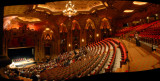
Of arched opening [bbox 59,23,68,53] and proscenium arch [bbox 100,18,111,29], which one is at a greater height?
proscenium arch [bbox 100,18,111,29]

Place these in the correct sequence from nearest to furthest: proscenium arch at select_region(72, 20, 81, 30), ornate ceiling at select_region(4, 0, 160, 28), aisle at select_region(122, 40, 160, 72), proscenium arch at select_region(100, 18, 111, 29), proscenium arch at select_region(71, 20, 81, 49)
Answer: aisle at select_region(122, 40, 160, 72) < ornate ceiling at select_region(4, 0, 160, 28) < proscenium arch at select_region(71, 20, 81, 49) < proscenium arch at select_region(72, 20, 81, 30) < proscenium arch at select_region(100, 18, 111, 29)

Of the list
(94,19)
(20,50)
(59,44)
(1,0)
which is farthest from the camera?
(94,19)

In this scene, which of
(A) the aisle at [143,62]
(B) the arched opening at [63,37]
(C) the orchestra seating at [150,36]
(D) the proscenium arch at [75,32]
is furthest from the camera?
(D) the proscenium arch at [75,32]

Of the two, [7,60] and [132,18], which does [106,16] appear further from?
[7,60]

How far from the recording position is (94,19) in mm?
8109

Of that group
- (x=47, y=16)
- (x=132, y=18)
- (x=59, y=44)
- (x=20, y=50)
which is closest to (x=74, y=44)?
(x=59, y=44)

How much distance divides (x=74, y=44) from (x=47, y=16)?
3.26 metres

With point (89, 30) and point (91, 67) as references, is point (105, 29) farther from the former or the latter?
point (91, 67)

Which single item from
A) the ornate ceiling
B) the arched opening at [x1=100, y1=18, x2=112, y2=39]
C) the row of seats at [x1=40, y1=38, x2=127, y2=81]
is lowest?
the row of seats at [x1=40, y1=38, x2=127, y2=81]

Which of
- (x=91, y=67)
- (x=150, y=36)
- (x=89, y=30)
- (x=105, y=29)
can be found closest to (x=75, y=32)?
(x=89, y=30)

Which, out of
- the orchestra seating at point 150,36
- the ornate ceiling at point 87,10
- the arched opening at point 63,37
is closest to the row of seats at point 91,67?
the orchestra seating at point 150,36

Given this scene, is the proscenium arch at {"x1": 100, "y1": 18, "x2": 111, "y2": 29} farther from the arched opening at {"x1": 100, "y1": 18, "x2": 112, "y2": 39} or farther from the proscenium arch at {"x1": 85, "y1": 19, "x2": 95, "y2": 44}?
the proscenium arch at {"x1": 85, "y1": 19, "x2": 95, "y2": 44}

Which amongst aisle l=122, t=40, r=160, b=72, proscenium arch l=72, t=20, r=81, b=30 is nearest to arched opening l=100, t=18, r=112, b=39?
proscenium arch l=72, t=20, r=81, b=30

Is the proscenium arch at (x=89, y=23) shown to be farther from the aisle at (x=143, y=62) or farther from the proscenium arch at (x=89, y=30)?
the aisle at (x=143, y=62)
